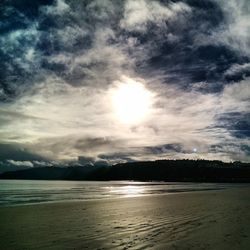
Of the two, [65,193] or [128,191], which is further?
[128,191]

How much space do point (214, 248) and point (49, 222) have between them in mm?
12900

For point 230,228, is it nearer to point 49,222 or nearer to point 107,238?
point 107,238

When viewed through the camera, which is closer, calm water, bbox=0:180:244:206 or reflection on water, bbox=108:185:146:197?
calm water, bbox=0:180:244:206

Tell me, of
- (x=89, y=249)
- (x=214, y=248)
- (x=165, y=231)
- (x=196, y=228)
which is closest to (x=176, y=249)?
(x=214, y=248)

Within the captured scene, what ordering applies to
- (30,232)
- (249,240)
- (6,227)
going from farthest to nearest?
(6,227) → (30,232) → (249,240)

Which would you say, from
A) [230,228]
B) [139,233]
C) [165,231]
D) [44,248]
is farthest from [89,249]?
[230,228]

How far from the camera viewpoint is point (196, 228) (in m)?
19.0

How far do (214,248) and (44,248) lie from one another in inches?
285

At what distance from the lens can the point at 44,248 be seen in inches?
545

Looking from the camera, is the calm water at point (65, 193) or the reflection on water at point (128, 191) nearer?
the calm water at point (65, 193)

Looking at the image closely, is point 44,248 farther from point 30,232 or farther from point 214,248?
point 214,248

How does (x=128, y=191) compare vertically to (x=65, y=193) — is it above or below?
above

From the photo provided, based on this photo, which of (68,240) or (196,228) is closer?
(68,240)

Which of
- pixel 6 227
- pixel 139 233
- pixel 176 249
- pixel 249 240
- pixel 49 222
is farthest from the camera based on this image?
pixel 49 222
